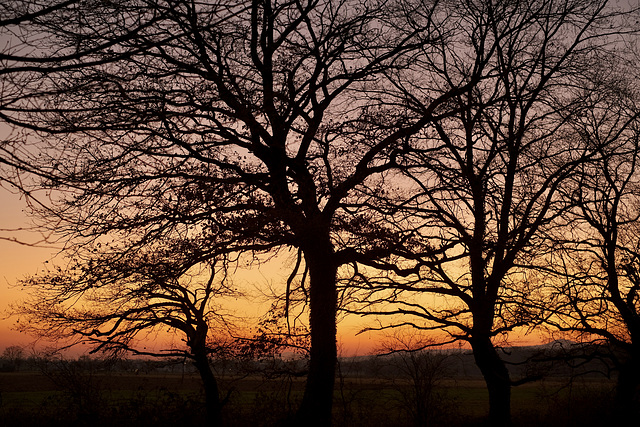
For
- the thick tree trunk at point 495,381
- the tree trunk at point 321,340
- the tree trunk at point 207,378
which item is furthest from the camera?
the tree trunk at point 207,378

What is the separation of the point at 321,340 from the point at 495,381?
4838 mm

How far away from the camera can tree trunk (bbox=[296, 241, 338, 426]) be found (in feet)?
32.7

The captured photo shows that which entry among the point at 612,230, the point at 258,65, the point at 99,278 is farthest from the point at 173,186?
the point at 612,230

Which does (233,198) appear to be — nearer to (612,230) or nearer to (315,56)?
(315,56)

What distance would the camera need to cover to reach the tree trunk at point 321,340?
32.7 feet

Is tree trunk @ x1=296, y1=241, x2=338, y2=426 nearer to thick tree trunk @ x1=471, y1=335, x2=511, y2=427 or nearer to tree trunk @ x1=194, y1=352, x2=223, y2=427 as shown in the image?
thick tree trunk @ x1=471, y1=335, x2=511, y2=427

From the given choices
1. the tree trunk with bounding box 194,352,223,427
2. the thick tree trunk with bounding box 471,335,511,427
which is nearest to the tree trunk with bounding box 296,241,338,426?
the thick tree trunk with bounding box 471,335,511,427

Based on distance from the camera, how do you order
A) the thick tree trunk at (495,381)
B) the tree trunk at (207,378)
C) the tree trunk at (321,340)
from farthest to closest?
the tree trunk at (207,378), the thick tree trunk at (495,381), the tree trunk at (321,340)

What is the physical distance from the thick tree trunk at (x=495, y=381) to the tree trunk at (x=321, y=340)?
385cm

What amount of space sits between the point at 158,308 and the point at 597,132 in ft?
45.5

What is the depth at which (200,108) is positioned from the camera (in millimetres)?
9406

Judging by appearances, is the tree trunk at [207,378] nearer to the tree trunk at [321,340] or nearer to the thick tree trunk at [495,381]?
the tree trunk at [321,340]

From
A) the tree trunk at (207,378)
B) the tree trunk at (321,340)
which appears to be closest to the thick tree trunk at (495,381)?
the tree trunk at (321,340)

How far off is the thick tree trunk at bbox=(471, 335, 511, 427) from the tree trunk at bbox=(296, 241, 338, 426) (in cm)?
385
